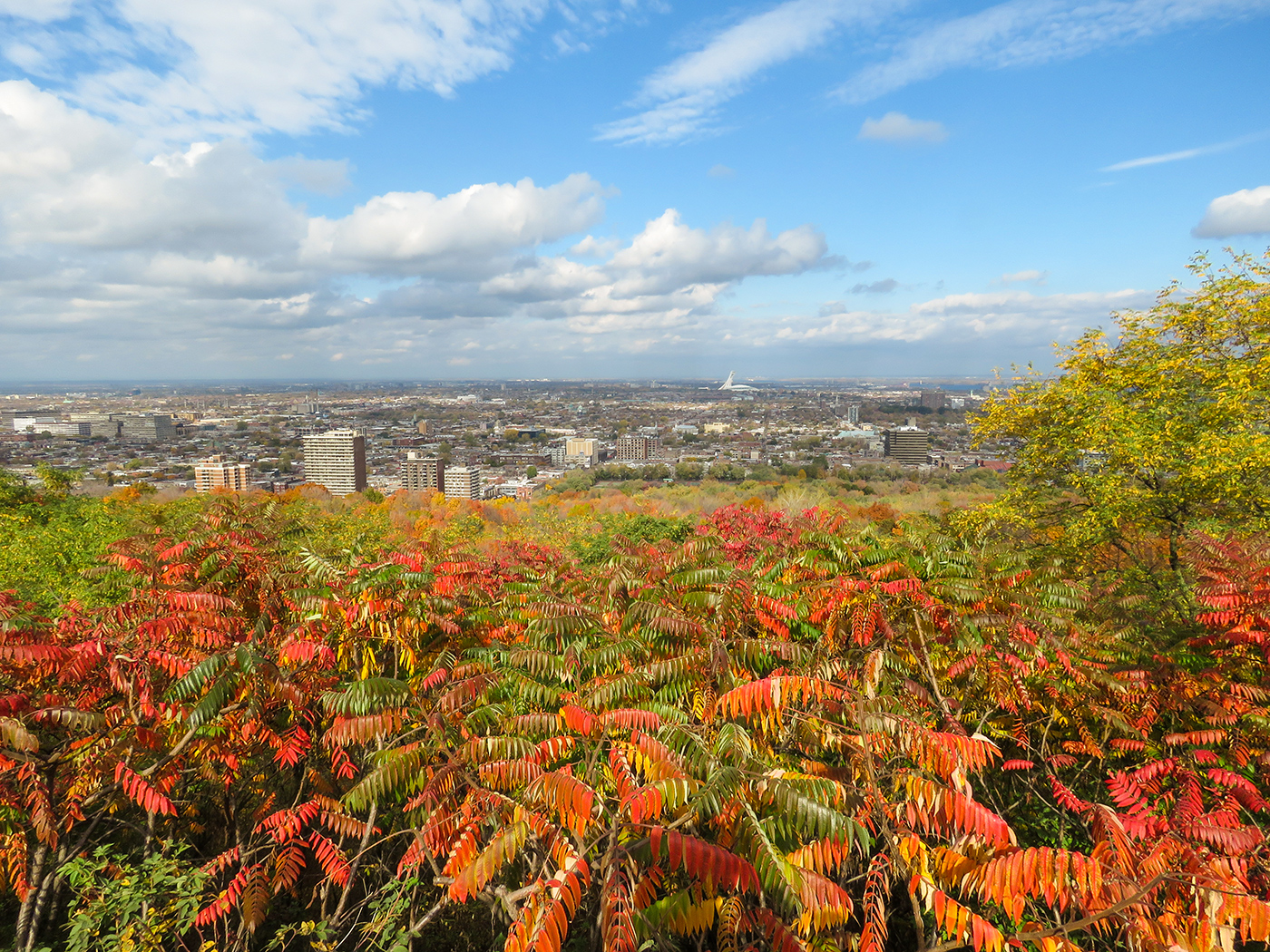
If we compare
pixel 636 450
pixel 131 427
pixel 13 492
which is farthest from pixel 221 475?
pixel 636 450

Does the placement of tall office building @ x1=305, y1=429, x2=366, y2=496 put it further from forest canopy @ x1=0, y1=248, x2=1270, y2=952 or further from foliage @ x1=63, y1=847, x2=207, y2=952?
foliage @ x1=63, y1=847, x2=207, y2=952

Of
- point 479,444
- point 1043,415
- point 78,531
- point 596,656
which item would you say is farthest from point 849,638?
point 479,444

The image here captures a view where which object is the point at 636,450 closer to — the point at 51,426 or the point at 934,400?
the point at 934,400

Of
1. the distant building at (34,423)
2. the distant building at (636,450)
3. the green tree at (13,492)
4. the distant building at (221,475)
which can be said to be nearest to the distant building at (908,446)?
the distant building at (636,450)

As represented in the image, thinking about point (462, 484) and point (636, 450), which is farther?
point (636, 450)

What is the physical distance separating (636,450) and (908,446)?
157 ft

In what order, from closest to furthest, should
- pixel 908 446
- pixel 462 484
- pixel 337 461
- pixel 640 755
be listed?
pixel 640 755
pixel 462 484
pixel 337 461
pixel 908 446

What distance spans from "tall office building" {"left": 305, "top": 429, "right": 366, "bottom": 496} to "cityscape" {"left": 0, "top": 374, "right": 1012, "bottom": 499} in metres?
0.20

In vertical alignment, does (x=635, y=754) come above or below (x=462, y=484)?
above

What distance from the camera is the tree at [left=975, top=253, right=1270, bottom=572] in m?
15.8

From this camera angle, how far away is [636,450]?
11556 centimetres

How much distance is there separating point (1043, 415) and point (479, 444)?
389 feet

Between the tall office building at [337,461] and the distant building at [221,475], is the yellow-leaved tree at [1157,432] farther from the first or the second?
the tall office building at [337,461]

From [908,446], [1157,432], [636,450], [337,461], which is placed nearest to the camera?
[1157,432]
